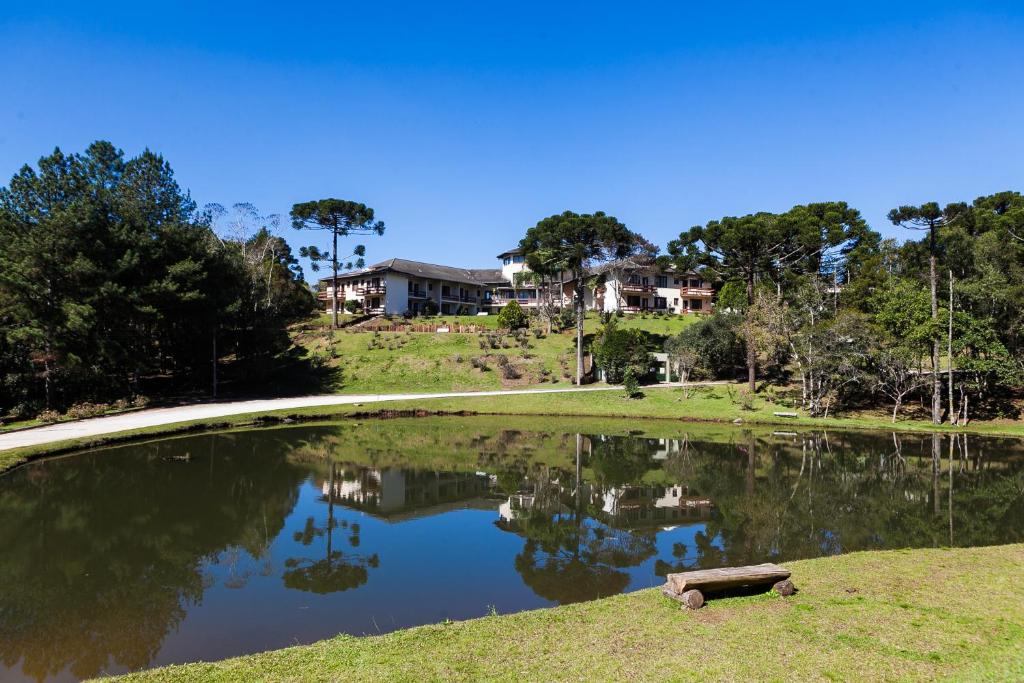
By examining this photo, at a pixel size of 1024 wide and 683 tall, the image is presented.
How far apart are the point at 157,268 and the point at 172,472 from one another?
22181 mm

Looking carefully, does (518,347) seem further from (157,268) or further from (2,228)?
(2,228)

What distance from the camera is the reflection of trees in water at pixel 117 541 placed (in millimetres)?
8102

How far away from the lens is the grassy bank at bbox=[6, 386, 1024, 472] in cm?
2870

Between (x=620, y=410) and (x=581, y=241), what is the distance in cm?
1636

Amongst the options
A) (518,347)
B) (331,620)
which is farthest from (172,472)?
(518,347)

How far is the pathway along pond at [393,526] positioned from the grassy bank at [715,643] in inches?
58.1

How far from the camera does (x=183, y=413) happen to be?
30.7 m

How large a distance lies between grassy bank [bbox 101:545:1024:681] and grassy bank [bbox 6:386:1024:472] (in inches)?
871

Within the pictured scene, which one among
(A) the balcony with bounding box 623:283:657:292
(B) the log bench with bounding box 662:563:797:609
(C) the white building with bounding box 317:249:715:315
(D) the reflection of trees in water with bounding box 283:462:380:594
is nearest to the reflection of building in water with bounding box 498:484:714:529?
(D) the reflection of trees in water with bounding box 283:462:380:594

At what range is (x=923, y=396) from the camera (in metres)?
33.2

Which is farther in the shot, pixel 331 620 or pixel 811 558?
pixel 811 558

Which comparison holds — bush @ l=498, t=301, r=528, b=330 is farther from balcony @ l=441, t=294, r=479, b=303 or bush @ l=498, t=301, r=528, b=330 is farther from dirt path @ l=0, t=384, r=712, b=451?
balcony @ l=441, t=294, r=479, b=303

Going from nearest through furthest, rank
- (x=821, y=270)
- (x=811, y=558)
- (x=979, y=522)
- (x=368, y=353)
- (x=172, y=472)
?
(x=811, y=558), (x=979, y=522), (x=172, y=472), (x=368, y=353), (x=821, y=270)

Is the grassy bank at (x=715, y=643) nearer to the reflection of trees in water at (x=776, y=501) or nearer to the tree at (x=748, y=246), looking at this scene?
the reflection of trees in water at (x=776, y=501)
